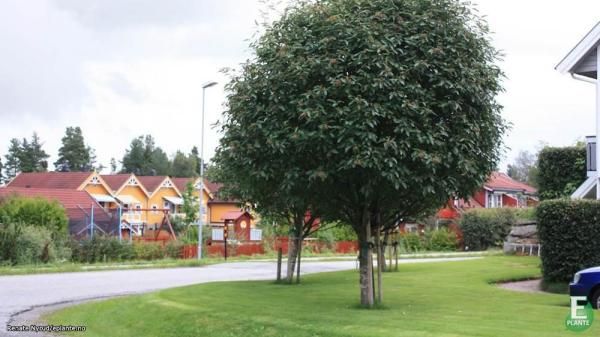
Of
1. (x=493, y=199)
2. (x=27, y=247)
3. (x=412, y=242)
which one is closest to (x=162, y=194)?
(x=493, y=199)

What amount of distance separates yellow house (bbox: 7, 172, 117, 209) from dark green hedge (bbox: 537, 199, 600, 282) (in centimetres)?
5457

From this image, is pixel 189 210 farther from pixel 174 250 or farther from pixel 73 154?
pixel 73 154

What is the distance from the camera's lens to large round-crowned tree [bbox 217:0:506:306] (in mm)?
11422

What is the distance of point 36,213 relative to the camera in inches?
1433

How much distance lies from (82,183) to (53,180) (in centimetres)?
564

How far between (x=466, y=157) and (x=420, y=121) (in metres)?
1.15

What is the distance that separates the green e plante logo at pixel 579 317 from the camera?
1077cm

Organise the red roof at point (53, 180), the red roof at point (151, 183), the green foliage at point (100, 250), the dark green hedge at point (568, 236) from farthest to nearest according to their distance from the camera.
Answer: the red roof at point (151, 183), the red roof at point (53, 180), the green foliage at point (100, 250), the dark green hedge at point (568, 236)

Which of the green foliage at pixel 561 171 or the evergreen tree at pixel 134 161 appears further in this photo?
the evergreen tree at pixel 134 161

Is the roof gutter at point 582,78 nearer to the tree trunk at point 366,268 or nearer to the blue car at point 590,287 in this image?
the blue car at point 590,287

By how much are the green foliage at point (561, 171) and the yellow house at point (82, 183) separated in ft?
157

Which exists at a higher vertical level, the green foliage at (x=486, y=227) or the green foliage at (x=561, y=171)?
the green foliage at (x=561, y=171)

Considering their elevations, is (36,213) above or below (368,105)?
below

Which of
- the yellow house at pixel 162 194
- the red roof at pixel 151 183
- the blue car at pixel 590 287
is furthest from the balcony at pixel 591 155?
the red roof at pixel 151 183
